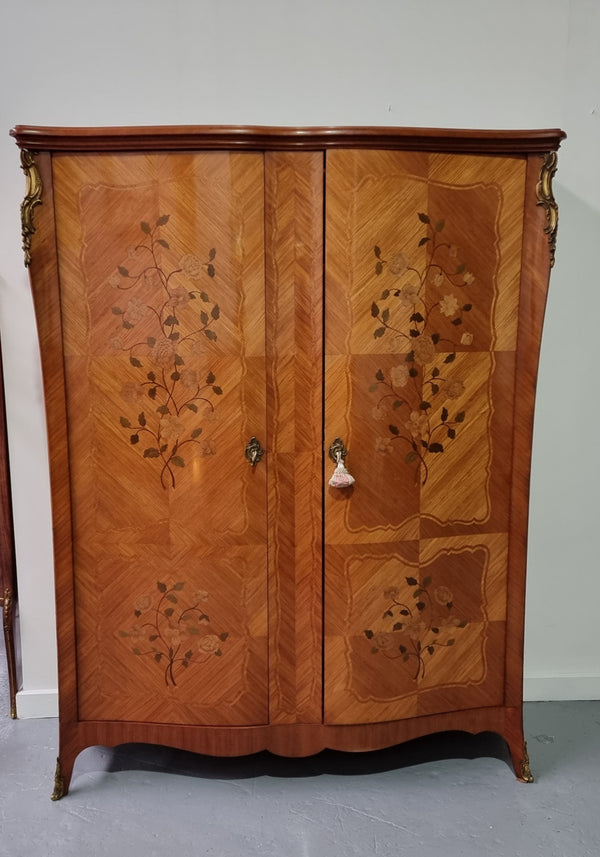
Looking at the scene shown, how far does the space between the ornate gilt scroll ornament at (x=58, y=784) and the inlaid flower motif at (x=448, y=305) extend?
1609mm

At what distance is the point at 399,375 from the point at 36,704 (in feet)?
5.45

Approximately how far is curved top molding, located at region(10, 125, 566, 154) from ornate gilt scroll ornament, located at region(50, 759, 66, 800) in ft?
5.36

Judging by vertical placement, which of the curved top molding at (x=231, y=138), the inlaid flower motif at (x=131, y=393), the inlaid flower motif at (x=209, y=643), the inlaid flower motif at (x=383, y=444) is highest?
the curved top molding at (x=231, y=138)

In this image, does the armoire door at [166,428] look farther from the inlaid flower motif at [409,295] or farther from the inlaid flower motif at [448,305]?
the inlaid flower motif at [448,305]

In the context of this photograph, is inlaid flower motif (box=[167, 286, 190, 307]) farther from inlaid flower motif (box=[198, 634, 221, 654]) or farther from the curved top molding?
inlaid flower motif (box=[198, 634, 221, 654])

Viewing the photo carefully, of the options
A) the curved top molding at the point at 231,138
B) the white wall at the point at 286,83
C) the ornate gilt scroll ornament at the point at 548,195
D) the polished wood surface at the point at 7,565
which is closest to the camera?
the curved top molding at the point at 231,138

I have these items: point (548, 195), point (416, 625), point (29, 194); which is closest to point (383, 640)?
point (416, 625)

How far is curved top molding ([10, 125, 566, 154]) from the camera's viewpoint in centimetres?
169

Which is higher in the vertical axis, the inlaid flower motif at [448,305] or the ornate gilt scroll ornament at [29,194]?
the ornate gilt scroll ornament at [29,194]

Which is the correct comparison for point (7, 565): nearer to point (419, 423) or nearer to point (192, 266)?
point (192, 266)

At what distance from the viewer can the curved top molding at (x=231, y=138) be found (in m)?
1.69

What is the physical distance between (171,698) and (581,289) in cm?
180

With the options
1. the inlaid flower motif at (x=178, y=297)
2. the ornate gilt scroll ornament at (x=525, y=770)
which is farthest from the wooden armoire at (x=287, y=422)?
the ornate gilt scroll ornament at (x=525, y=770)

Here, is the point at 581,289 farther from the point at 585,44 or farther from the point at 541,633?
the point at 541,633
